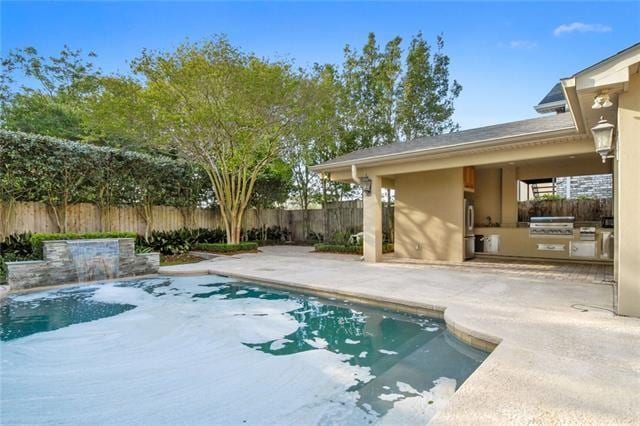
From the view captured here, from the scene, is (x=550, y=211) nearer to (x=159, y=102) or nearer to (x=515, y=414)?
(x=515, y=414)

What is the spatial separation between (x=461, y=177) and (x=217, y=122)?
735cm

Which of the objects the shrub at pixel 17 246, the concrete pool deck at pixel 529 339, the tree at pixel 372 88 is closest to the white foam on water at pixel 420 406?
the concrete pool deck at pixel 529 339

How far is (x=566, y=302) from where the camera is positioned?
4809 millimetres

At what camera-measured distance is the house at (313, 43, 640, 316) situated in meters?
4.15

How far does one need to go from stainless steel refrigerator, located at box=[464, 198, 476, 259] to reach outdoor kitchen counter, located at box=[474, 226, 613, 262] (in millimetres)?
377

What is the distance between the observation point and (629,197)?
4.16 meters

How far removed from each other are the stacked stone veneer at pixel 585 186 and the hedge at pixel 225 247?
10525 mm

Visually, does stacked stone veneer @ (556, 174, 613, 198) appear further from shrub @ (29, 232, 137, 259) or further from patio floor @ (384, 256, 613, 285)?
shrub @ (29, 232, 137, 259)

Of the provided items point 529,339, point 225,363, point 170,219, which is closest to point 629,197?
point 529,339

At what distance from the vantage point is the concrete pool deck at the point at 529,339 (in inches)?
86.6

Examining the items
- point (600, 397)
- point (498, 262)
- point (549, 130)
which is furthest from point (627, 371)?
point (498, 262)

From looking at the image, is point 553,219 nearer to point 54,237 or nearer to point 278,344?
point 278,344

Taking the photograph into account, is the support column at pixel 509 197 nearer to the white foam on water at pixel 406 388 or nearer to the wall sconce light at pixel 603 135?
the wall sconce light at pixel 603 135

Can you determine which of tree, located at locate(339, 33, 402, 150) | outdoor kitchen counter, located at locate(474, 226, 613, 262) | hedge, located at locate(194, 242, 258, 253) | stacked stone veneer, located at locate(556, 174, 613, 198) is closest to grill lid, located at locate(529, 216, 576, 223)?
outdoor kitchen counter, located at locate(474, 226, 613, 262)
